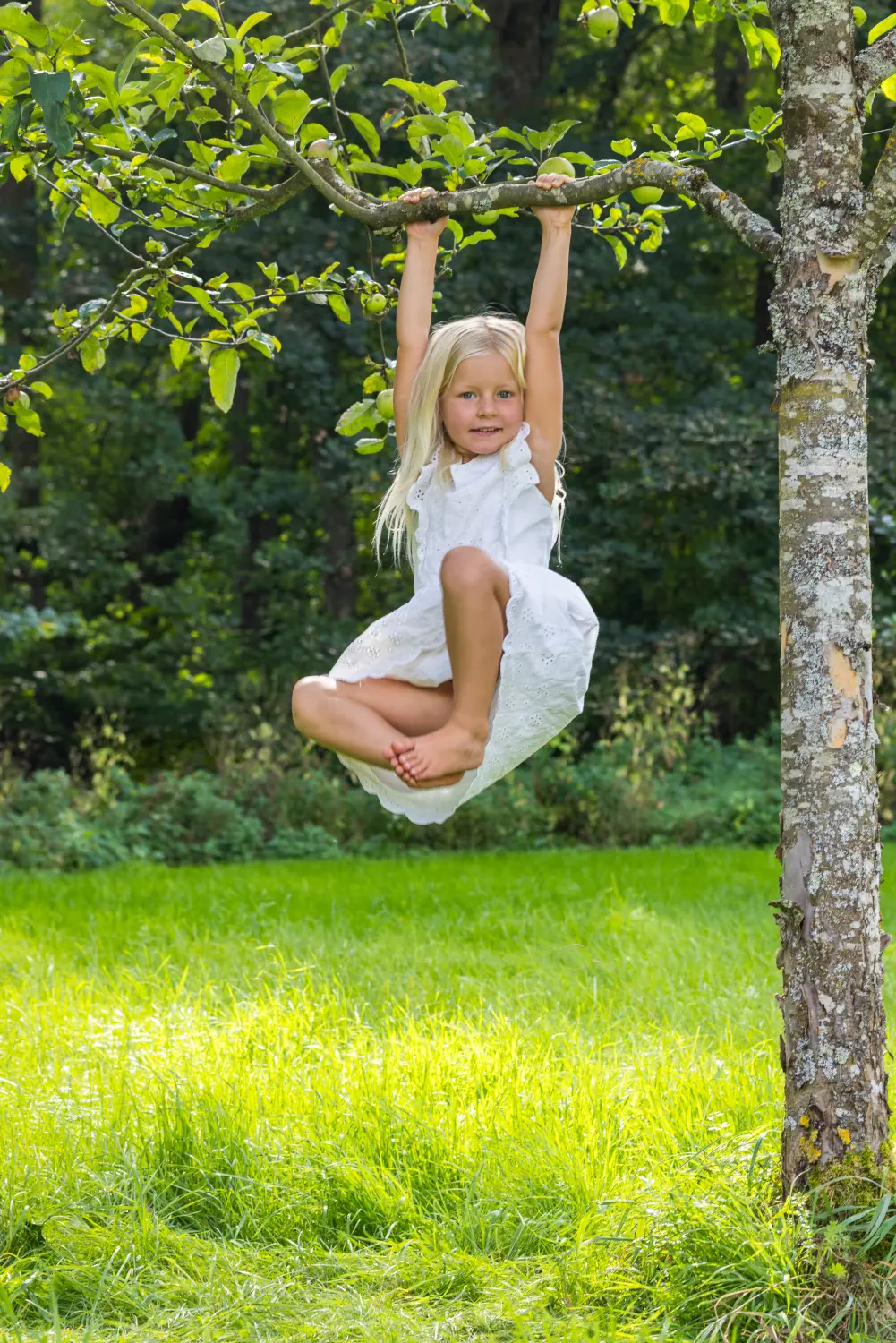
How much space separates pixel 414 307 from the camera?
305 cm

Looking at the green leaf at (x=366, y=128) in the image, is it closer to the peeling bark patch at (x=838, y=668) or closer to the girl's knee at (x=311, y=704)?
the girl's knee at (x=311, y=704)

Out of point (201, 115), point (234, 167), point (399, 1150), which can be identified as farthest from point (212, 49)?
point (399, 1150)

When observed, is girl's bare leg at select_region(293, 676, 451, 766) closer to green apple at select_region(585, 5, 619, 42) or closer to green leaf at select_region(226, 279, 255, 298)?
green leaf at select_region(226, 279, 255, 298)

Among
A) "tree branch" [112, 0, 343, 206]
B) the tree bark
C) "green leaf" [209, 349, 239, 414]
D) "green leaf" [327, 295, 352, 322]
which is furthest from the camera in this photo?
the tree bark

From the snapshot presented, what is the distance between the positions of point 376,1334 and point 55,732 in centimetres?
985

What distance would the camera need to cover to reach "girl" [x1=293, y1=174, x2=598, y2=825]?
289 cm

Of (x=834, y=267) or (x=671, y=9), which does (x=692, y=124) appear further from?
(x=834, y=267)

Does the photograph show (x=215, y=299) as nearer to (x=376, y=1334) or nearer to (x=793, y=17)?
(x=793, y=17)

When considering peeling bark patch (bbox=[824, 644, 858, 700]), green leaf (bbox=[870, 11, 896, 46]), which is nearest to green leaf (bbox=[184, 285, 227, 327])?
green leaf (bbox=[870, 11, 896, 46])

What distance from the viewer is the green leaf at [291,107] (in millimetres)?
2627

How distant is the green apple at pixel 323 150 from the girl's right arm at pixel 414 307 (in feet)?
0.61

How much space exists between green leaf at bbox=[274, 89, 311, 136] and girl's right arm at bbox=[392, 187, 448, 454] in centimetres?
33

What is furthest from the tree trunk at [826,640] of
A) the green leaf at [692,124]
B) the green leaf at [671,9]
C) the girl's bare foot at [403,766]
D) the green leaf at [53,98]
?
the green leaf at [53,98]

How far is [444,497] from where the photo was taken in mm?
3131
